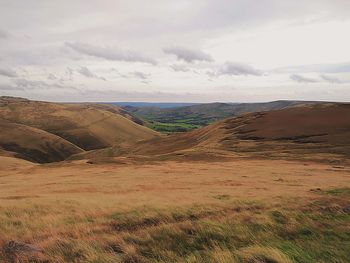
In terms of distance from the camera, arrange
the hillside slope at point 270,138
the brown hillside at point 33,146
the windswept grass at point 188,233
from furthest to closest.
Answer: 1. the brown hillside at point 33,146
2. the hillside slope at point 270,138
3. the windswept grass at point 188,233

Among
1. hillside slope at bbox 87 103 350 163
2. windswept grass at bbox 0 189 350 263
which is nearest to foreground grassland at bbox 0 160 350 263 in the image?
windswept grass at bbox 0 189 350 263

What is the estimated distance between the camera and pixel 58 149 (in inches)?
6747

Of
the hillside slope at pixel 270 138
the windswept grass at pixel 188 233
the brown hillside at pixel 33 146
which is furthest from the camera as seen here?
the brown hillside at pixel 33 146

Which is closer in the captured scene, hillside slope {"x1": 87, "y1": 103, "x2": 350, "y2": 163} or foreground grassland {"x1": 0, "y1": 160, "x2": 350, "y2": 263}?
foreground grassland {"x1": 0, "y1": 160, "x2": 350, "y2": 263}

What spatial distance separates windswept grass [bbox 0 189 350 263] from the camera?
1010 cm

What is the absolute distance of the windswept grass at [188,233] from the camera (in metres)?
10.1

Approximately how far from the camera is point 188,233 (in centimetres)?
1256

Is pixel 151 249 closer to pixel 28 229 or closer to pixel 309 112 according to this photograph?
pixel 28 229

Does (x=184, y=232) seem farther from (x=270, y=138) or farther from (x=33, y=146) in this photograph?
(x=33, y=146)

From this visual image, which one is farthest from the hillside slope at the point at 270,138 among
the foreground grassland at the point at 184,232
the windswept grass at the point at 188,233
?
the windswept grass at the point at 188,233

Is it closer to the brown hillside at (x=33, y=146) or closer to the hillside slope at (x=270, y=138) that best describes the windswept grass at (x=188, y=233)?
the hillside slope at (x=270, y=138)

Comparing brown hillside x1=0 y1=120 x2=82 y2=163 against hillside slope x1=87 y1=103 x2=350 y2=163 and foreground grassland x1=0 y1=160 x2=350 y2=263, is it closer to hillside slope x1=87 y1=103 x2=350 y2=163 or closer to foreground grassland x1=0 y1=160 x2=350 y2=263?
hillside slope x1=87 y1=103 x2=350 y2=163

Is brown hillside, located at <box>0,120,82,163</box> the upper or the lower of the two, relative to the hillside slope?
lower

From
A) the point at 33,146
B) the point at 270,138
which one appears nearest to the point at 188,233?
the point at 270,138
